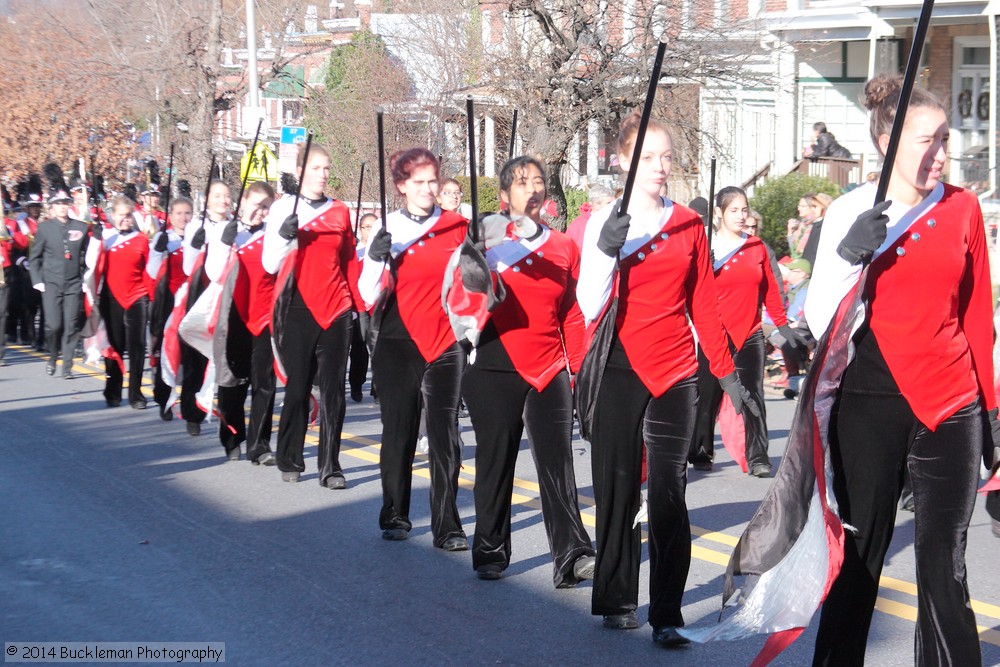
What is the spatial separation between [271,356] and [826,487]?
5.87 m

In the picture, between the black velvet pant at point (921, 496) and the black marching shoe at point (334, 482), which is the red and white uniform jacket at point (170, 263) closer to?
the black marching shoe at point (334, 482)

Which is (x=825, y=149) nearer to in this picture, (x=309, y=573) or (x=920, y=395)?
(x=309, y=573)

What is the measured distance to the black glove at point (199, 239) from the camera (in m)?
10.3

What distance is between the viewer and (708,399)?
9.50m

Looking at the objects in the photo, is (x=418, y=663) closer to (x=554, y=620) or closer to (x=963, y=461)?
(x=554, y=620)

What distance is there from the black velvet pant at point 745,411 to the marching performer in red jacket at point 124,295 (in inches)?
201

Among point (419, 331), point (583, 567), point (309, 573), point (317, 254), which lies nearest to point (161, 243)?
point (317, 254)

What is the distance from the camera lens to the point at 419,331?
7.18 metres

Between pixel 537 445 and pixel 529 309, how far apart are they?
2.03 feet

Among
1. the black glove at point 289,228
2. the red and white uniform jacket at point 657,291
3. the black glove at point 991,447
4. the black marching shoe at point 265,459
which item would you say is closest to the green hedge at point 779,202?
the black marching shoe at point 265,459

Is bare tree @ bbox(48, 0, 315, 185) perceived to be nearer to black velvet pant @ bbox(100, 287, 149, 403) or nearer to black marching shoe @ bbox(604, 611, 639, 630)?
black velvet pant @ bbox(100, 287, 149, 403)

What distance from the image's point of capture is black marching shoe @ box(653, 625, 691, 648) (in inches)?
215

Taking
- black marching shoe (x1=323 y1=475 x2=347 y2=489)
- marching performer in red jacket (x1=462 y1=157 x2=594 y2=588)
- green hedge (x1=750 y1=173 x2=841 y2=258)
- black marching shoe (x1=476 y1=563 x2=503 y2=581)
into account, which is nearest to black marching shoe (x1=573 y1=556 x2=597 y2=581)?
marching performer in red jacket (x1=462 y1=157 x2=594 y2=588)

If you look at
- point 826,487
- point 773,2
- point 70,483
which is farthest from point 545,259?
point 773,2
